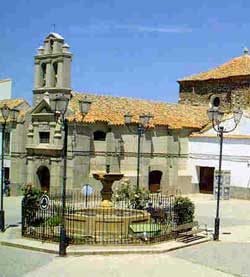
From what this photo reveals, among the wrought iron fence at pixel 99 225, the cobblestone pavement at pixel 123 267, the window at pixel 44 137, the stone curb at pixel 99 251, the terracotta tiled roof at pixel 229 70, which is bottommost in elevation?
the cobblestone pavement at pixel 123 267

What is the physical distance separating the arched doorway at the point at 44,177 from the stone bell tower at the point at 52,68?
3.89 metres

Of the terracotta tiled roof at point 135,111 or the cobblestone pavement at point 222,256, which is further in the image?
the terracotta tiled roof at point 135,111

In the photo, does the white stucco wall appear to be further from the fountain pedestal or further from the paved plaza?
the fountain pedestal

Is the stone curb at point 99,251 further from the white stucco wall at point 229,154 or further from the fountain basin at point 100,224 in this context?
the white stucco wall at point 229,154

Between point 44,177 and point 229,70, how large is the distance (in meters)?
17.0

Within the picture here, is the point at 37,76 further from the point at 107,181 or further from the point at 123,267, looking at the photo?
the point at 123,267

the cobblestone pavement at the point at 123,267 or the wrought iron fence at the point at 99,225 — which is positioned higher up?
the wrought iron fence at the point at 99,225

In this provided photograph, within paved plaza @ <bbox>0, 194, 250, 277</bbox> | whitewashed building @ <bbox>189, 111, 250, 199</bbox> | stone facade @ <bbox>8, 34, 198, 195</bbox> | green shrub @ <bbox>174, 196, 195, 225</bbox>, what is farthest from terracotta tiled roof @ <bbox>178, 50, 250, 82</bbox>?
paved plaza @ <bbox>0, 194, 250, 277</bbox>

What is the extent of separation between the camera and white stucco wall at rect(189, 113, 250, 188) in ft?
110

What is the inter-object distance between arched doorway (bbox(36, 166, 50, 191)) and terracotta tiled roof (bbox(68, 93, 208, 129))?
13.2 feet

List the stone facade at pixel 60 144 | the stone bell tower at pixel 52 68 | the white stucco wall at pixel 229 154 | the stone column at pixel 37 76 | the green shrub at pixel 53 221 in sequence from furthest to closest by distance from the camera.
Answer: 1. the white stucco wall at pixel 229 154
2. the stone column at pixel 37 76
3. the stone bell tower at pixel 52 68
4. the stone facade at pixel 60 144
5. the green shrub at pixel 53 221

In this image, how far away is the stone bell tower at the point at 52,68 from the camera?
32125mm

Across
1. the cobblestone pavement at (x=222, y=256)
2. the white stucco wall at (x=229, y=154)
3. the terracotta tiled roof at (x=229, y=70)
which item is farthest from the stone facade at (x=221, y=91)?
the cobblestone pavement at (x=222, y=256)

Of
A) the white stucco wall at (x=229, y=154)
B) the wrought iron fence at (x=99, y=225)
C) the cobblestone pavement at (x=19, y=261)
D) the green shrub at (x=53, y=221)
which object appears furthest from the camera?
the white stucco wall at (x=229, y=154)
